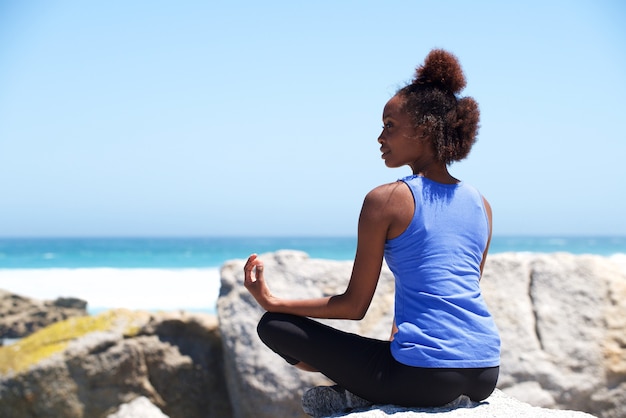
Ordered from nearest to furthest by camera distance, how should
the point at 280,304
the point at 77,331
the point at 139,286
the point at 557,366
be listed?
1. the point at 280,304
2. the point at 557,366
3. the point at 77,331
4. the point at 139,286

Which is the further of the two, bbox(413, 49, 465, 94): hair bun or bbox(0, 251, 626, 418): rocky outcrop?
bbox(0, 251, 626, 418): rocky outcrop

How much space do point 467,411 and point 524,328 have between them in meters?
2.91

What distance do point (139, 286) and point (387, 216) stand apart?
20.8m

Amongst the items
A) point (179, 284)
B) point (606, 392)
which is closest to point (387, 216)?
point (606, 392)

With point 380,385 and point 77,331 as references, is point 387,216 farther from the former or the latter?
point 77,331

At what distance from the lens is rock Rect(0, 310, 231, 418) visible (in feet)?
17.9

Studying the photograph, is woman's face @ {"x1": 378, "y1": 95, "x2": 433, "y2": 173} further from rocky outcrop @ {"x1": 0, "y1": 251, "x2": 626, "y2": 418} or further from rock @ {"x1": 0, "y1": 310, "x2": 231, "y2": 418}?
rock @ {"x1": 0, "y1": 310, "x2": 231, "y2": 418}

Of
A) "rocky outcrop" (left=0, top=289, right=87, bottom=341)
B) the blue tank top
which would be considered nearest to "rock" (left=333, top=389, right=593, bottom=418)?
the blue tank top

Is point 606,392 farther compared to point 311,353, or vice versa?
point 606,392

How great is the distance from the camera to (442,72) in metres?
2.87

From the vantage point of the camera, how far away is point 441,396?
269 centimetres

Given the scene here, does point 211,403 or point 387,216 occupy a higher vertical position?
point 387,216

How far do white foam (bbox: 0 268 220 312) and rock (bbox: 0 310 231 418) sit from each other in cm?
1007

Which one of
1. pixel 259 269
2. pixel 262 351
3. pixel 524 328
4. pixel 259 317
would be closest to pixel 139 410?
pixel 262 351
